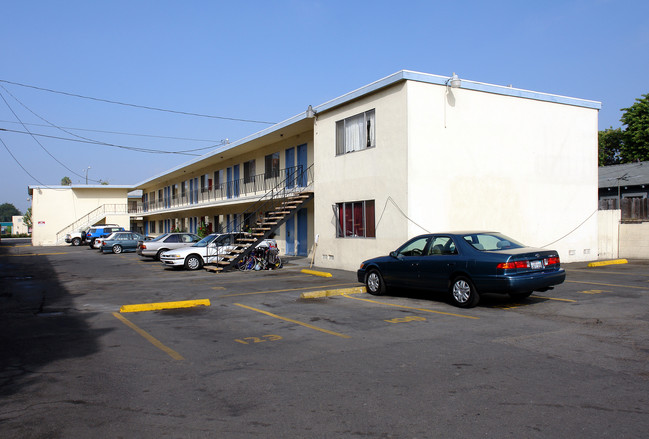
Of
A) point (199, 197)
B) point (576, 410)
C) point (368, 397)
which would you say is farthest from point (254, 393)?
point (199, 197)

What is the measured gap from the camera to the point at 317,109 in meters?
19.7

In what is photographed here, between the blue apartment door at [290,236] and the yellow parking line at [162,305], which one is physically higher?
the blue apartment door at [290,236]

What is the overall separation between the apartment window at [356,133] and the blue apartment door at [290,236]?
7.12 meters

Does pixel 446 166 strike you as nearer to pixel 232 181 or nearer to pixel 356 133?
pixel 356 133

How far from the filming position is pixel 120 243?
35250mm

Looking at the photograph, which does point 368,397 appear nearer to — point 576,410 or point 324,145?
point 576,410

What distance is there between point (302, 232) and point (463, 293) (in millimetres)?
14452

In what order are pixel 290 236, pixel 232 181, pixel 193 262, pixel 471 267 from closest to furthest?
pixel 471 267, pixel 193 262, pixel 290 236, pixel 232 181

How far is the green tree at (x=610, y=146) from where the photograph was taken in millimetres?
45312

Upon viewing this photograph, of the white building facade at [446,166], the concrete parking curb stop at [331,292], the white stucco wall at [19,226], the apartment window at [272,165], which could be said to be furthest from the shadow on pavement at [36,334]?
the white stucco wall at [19,226]

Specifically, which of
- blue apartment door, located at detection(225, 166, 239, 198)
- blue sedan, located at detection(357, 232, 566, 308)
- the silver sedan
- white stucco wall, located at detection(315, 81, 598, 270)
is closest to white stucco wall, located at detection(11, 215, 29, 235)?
blue apartment door, located at detection(225, 166, 239, 198)

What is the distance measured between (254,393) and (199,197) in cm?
3489

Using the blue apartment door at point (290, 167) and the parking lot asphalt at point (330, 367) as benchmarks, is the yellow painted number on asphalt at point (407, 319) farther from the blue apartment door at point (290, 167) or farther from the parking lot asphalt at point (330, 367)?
the blue apartment door at point (290, 167)

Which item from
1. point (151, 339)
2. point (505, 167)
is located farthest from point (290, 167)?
point (151, 339)
